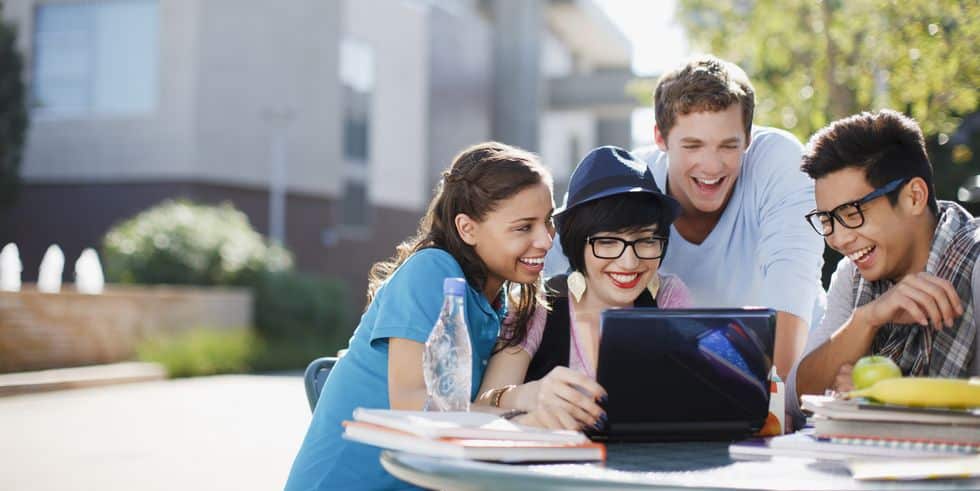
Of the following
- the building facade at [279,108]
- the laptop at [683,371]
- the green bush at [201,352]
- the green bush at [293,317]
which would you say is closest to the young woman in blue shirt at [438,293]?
the laptop at [683,371]

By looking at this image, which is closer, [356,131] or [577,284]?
[577,284]

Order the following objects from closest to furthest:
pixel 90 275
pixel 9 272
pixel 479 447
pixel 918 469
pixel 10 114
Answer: pixel 918 469
pixel 479 447
pixel 9 272
pixel 90 275
pixel 10 114

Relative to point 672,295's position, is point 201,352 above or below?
below

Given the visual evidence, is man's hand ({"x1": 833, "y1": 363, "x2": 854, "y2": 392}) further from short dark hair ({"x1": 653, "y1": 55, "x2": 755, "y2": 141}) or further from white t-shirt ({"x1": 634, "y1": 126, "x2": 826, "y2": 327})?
short dark hair ({"x1": 653, "y1": 55, "x2": 755, "y2": 141})

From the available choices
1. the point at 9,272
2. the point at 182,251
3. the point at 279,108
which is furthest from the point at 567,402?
the point at 279,108

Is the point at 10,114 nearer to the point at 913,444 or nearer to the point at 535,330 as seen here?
the point at 535,330

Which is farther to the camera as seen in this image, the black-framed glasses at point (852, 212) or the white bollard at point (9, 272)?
the white bollard at point (9, 272)

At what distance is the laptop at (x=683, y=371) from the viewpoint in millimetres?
2494

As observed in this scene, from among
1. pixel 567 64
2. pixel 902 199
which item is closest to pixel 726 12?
pixel 902 199

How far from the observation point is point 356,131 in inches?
1272

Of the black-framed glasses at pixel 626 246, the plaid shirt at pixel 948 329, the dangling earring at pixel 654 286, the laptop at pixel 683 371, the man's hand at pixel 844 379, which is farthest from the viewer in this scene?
the dangling earring at pixel 654 286

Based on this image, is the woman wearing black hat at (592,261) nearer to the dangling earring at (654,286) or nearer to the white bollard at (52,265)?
the dangling earring at (654,286)

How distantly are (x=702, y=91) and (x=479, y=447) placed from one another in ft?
6.69

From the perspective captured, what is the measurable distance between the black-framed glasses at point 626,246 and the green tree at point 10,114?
22470 millimetres
